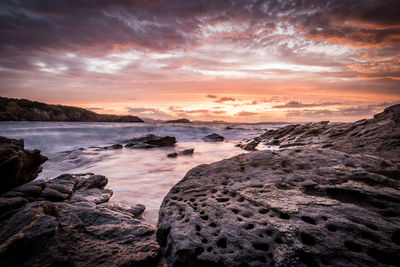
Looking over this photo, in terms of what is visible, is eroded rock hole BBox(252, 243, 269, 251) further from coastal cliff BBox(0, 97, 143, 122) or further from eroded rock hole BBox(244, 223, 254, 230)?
coastal cliff BBox(0, 97, 143, 122)

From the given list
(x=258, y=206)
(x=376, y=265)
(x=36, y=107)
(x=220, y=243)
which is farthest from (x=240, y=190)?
(x=36, y=107)

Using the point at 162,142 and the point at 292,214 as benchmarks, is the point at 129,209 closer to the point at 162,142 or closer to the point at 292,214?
the point at 292,214

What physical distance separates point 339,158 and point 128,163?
9.77 m

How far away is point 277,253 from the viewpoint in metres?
1.89

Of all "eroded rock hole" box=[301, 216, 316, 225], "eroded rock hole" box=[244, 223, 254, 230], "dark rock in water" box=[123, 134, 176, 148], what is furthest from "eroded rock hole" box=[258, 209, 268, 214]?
"dark rock in water" box=[123, 134, 176, 148]

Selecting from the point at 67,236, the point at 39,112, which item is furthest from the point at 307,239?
the point at 39,112

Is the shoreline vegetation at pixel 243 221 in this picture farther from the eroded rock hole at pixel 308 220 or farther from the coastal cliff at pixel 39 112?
the coastal cliff at pixel 39 112

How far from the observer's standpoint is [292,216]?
2270mm

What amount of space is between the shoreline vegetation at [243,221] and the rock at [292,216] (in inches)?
0.4

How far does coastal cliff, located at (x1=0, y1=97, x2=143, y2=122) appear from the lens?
34794mm

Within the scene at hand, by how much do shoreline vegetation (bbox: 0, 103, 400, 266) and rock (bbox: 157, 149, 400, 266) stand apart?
0.03ft

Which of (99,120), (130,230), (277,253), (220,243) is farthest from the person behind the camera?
(99,120)

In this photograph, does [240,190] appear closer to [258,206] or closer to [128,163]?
[258,206]

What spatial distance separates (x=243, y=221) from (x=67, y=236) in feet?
7.32
